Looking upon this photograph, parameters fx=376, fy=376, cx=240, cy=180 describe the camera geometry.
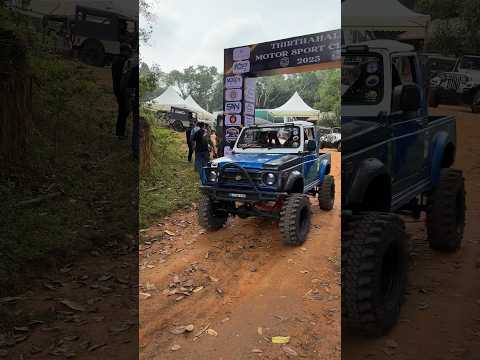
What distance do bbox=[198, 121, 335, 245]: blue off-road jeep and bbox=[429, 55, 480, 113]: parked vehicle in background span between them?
2.18 m

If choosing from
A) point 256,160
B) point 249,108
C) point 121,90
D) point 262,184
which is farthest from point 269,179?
point 121,90

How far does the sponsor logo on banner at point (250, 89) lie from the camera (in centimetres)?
331

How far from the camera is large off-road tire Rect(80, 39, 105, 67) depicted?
1.70 m

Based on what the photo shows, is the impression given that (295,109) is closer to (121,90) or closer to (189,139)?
(189,139)

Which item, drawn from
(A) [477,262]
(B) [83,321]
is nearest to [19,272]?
(B) [83,321]

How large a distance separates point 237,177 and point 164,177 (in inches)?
36.2

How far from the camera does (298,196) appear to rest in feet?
12.0

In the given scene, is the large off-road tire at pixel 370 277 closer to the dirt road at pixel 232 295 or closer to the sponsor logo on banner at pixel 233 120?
the dirt road at pixel 232 295

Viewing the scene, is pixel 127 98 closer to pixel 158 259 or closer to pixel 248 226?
pixel 158 259

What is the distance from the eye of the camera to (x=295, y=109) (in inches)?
162

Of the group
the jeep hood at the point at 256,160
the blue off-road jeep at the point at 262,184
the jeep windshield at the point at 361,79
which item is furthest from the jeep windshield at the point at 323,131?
the jeep windshield at the point at 361,79

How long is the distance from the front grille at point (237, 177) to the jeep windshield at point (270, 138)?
423mm

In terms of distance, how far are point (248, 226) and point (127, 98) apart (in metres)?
2.19

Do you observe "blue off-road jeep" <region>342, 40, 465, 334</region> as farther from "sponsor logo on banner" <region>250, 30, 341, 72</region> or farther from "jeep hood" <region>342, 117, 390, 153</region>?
"sponsor logo on banner" <region>250, 30, 341, 72</region>
